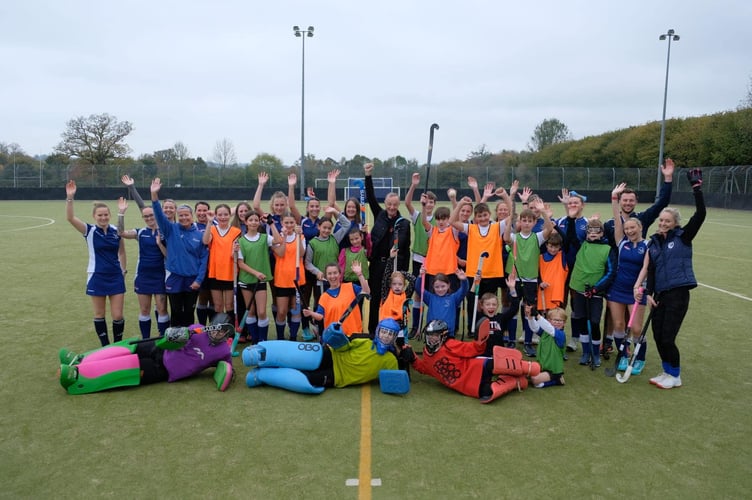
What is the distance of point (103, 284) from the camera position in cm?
609

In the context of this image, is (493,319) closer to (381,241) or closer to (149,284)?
(381,241)

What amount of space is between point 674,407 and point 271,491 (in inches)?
153

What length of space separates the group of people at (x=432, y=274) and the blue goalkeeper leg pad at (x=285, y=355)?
1.36ft

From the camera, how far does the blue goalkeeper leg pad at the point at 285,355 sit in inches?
208

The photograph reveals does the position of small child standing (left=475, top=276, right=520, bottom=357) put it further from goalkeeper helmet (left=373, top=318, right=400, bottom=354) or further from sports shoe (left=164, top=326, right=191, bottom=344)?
sports shoe (left=164, top=326, right=191, bottom=344)

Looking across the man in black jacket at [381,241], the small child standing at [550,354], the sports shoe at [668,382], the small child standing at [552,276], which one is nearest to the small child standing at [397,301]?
the man in black jacket at [381,241]

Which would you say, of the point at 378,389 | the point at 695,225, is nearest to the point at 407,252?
the point at 378,389

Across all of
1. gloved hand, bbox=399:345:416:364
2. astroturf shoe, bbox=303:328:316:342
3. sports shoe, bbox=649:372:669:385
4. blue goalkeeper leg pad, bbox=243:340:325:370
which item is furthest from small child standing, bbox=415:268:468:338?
sports shoe, bbox=649:372:669:385

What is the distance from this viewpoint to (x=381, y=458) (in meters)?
4.02

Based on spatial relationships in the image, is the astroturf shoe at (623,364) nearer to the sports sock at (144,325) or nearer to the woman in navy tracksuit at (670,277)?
the woman in navy tracksuit at (670,277)

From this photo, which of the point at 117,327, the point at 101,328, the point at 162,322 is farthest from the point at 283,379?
the point at 101,328

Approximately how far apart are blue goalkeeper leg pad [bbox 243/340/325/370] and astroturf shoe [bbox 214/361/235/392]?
206mm

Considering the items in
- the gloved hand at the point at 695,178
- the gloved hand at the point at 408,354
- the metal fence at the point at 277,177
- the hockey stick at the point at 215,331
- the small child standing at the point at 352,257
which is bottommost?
the gloved hand at the point at 408,354

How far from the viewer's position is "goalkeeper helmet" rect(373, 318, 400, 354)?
17.4 ft
